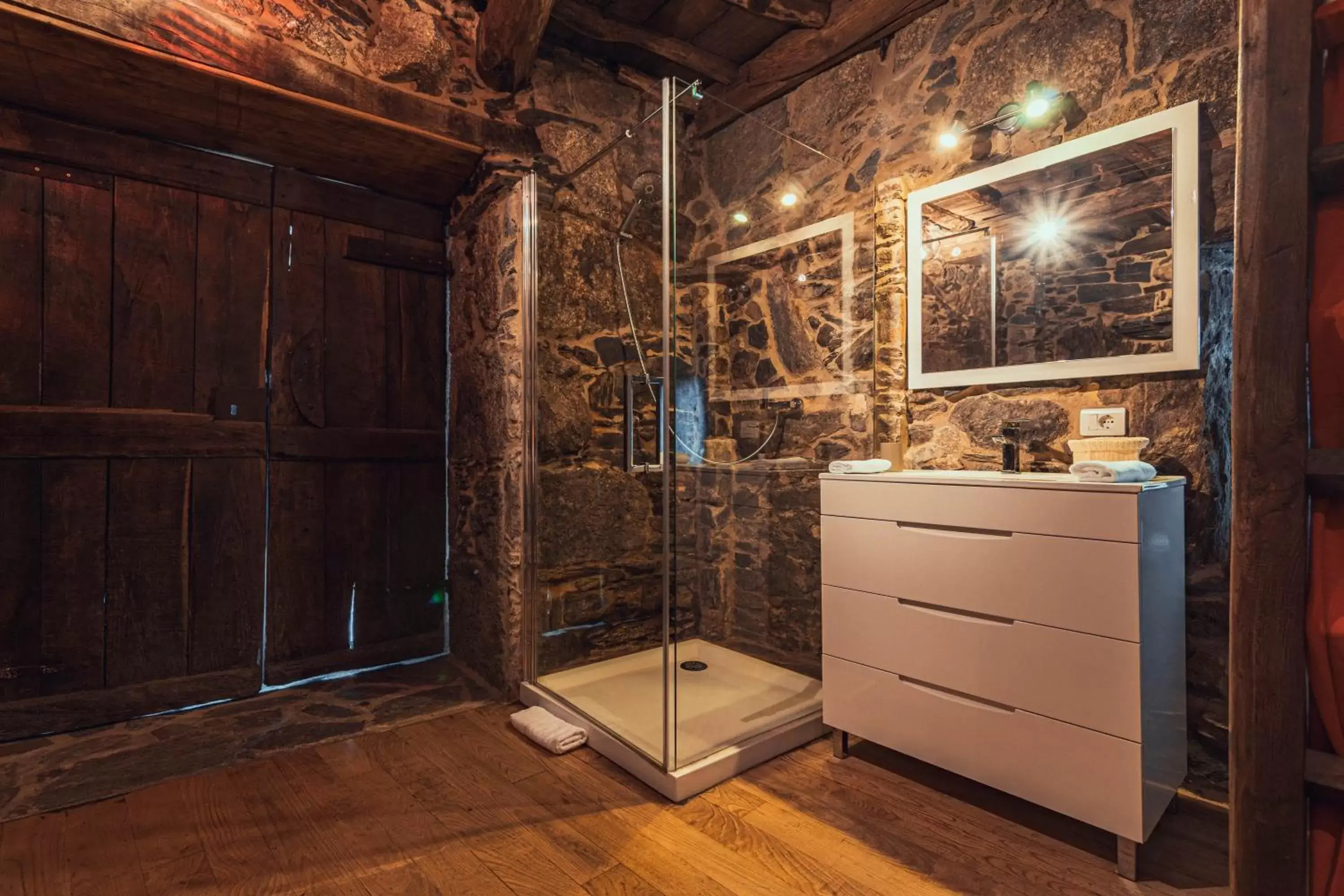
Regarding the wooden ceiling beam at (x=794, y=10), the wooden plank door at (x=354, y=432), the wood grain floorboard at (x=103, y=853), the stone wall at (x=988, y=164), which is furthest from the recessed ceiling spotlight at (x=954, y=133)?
the wood grain floorboard at (x=103, y=853)

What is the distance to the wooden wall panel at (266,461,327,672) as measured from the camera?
A: 2.51 m

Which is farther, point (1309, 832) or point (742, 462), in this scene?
point (742, 462)

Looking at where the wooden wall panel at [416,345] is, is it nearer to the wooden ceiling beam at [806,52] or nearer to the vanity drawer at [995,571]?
the wooden ceiling beam at [806,52]

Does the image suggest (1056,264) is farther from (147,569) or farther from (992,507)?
(147,569)

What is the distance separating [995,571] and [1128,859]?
679mm

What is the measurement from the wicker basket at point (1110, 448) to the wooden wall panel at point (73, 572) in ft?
10.3

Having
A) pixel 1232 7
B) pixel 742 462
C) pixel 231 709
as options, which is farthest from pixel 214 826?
pixel 1232 7

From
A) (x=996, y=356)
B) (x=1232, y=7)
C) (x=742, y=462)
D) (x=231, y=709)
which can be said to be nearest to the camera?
(x=1232, y=7)

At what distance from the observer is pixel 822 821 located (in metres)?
1.64

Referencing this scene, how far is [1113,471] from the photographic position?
1482 mm

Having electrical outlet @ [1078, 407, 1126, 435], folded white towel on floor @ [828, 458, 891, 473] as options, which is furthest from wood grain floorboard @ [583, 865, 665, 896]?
electrical outlet @ [1078, 407, 1126, 435]

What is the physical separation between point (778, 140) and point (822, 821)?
2388mm

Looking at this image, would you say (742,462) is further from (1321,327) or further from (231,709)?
(231,709)

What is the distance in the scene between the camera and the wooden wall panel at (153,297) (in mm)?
2227
